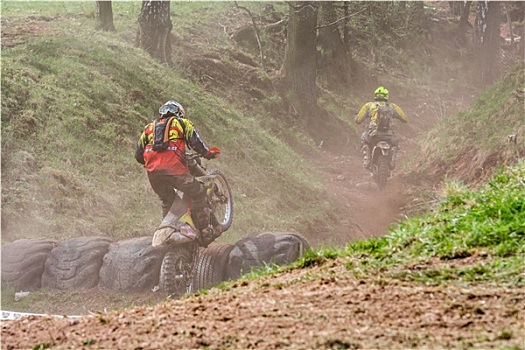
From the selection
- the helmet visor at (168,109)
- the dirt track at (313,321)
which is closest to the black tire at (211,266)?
the helmet visor at (168,109)

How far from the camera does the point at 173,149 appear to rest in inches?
456

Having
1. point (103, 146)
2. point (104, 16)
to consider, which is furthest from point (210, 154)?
point (104, 16)

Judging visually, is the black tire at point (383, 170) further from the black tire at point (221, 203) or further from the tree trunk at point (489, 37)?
the tree trunk at point (489, 37)

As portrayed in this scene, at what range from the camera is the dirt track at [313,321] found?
499 centimetres

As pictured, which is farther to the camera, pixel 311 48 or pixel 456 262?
pixel 311 48

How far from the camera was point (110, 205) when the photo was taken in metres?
14.6

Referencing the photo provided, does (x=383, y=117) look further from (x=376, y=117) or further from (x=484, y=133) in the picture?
(x=484, y=133)

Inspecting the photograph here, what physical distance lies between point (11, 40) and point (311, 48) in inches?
341

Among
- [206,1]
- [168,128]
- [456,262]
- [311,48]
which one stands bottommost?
[456,262]

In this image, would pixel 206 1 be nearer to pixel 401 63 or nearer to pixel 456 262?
pixel 401 63

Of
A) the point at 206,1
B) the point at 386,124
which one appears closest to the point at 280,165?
the point at 386,124

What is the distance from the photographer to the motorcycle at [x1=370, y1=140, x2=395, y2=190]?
62.1ft

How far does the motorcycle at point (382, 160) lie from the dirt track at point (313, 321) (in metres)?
12.6

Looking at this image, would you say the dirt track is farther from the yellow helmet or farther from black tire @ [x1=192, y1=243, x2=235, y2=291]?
the yellow helmet
